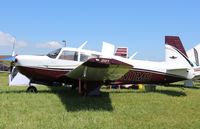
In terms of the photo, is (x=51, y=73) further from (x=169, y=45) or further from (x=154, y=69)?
(x=169, y=45)

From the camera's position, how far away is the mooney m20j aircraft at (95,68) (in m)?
9.78

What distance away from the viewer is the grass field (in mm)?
6766

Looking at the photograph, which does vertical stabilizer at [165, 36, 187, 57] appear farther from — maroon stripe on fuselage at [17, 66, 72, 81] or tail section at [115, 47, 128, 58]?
tail section at [115, 47, 128, 58]

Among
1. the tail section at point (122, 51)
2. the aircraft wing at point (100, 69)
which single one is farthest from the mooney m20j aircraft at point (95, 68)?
the tail section at point (122, 51)

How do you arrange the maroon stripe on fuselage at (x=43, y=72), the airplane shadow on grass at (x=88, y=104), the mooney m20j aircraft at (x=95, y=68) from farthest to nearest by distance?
the maroon stripe on fuselage at (x=43, y=72) < the mooney m20j aircraft at (x=95, y=68) < the airplane shadow on grass at (x=88, y=104)

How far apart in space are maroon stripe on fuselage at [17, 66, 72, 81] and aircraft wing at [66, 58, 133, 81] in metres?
1.12

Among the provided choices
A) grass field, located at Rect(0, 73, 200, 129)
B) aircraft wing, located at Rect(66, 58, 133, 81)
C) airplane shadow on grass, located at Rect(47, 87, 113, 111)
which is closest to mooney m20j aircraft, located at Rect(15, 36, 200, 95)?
aircraft wing, located at Rect(66, 58, 133, 81)

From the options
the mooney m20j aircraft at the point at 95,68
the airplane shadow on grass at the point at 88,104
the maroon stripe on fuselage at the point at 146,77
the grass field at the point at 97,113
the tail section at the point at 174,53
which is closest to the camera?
the grass field at the point at 97,113

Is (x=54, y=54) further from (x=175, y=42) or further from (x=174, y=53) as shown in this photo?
(x=175, y=42)

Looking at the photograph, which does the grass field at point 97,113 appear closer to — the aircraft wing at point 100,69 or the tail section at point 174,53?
the aircraft wing at point 100,69

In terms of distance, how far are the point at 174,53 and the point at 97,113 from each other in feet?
23.9

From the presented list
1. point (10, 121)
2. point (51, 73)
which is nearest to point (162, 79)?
point (51, 73)

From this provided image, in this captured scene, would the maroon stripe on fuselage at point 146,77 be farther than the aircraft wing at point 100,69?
Yes

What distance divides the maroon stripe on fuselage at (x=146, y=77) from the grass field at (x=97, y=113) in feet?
6.59
